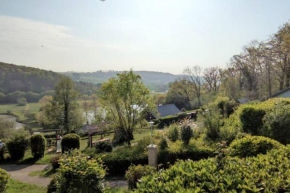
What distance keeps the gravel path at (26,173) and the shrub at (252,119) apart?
9274 mm

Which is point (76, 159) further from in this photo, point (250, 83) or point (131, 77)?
point (250, 83)

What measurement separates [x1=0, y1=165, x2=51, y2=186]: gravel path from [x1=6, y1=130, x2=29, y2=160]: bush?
1032 millimetres

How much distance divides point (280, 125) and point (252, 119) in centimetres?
198

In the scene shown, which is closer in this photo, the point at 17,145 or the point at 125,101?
the point at 17,145

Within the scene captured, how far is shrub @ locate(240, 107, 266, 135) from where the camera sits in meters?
9.76

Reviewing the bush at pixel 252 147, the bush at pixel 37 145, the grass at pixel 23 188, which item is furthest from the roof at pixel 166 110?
the bush at pixel 252 147

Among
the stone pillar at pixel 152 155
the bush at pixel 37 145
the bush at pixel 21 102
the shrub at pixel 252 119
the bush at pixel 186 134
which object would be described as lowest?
the bush at pixel 21 102

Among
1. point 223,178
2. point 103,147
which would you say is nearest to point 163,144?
point 103,147

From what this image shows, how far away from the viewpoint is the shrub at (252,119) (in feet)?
32.0

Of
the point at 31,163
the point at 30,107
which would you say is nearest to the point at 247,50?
the point at 31,163

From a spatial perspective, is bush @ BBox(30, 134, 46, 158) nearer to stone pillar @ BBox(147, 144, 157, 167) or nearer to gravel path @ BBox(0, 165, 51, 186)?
gravel path @ BBox(0, 165, 51, 186)

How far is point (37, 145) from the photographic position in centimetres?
1262

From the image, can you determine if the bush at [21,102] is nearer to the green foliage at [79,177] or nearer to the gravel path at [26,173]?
the gravel path at [26,173]

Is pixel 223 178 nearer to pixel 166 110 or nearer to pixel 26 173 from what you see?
pixel 26 173
